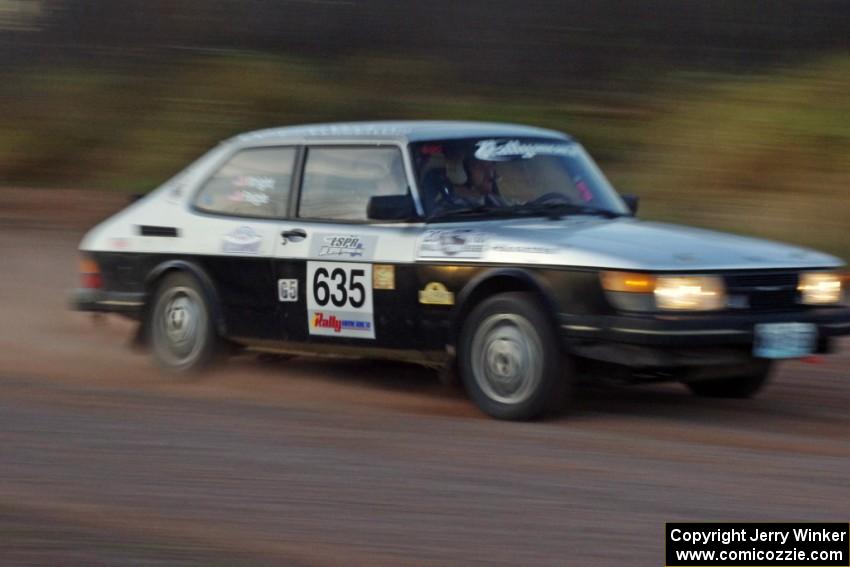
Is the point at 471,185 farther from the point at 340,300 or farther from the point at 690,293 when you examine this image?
the point at 690,293

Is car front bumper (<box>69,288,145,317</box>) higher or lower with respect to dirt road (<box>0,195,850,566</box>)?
higher

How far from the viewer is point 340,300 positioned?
27.6 feet

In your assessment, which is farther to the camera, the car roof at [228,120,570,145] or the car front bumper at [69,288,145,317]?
the car front bumper at [69,288,145,317]

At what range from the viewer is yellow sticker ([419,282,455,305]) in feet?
25.9

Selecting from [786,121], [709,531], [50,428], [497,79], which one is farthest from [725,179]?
[709,531]

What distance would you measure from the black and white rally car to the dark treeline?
407 inches

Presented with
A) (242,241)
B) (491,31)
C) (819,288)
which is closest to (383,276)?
(242,241)

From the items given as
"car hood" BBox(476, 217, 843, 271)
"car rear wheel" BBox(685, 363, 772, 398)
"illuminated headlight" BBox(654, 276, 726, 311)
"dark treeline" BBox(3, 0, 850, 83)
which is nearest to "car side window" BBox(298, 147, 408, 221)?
"car hood" BBox(476, 217, 843, 271)

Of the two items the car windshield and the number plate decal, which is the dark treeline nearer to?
the car windshield

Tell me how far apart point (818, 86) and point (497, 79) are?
15.4ft

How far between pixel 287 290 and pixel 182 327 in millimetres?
1004

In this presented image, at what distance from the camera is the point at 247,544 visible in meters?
5.09

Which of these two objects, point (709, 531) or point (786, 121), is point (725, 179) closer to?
point (786, 121)

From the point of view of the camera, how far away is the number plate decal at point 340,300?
27.1ft
